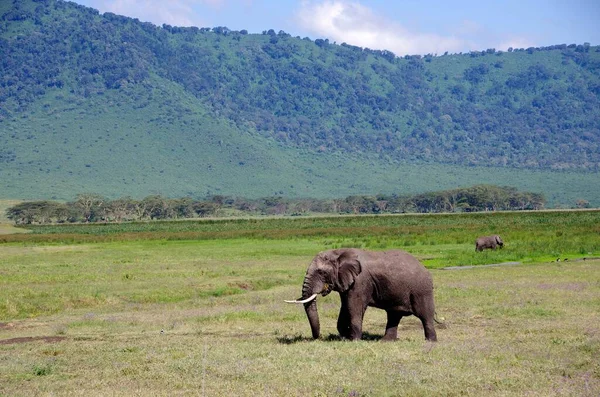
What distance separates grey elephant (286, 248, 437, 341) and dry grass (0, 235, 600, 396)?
0.61 meters


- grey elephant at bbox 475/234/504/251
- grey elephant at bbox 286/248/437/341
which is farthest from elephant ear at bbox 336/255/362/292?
grey elephant at bbox 475/234/504/251

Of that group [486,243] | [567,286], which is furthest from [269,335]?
[486,243]

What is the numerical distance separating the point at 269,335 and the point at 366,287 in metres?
3.78

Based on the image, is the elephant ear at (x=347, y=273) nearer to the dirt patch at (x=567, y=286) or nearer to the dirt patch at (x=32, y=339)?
the dirt patch at (x=32, y=339)

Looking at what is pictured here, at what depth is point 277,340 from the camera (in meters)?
23.0

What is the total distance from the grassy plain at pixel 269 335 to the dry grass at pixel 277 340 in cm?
5

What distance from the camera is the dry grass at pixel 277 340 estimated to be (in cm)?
1708

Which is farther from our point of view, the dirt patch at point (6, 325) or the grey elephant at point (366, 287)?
the dirt patch at point (6, 325)

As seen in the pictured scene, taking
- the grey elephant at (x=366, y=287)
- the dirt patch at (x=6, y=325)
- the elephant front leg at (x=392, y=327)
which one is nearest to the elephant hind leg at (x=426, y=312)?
the grey elephant at (x=366, y=287)

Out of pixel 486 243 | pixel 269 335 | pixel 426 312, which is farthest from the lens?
pixel 486 243

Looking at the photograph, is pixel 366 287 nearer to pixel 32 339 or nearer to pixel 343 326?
pixel 343 326

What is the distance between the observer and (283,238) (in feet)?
285

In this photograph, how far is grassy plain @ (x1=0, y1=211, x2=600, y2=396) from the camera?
17172 millimetres

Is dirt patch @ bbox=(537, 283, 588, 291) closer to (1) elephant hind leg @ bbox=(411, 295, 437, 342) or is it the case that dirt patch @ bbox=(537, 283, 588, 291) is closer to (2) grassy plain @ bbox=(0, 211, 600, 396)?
(2) grassy plain @ bbox=(0, 211, 600, 396)
